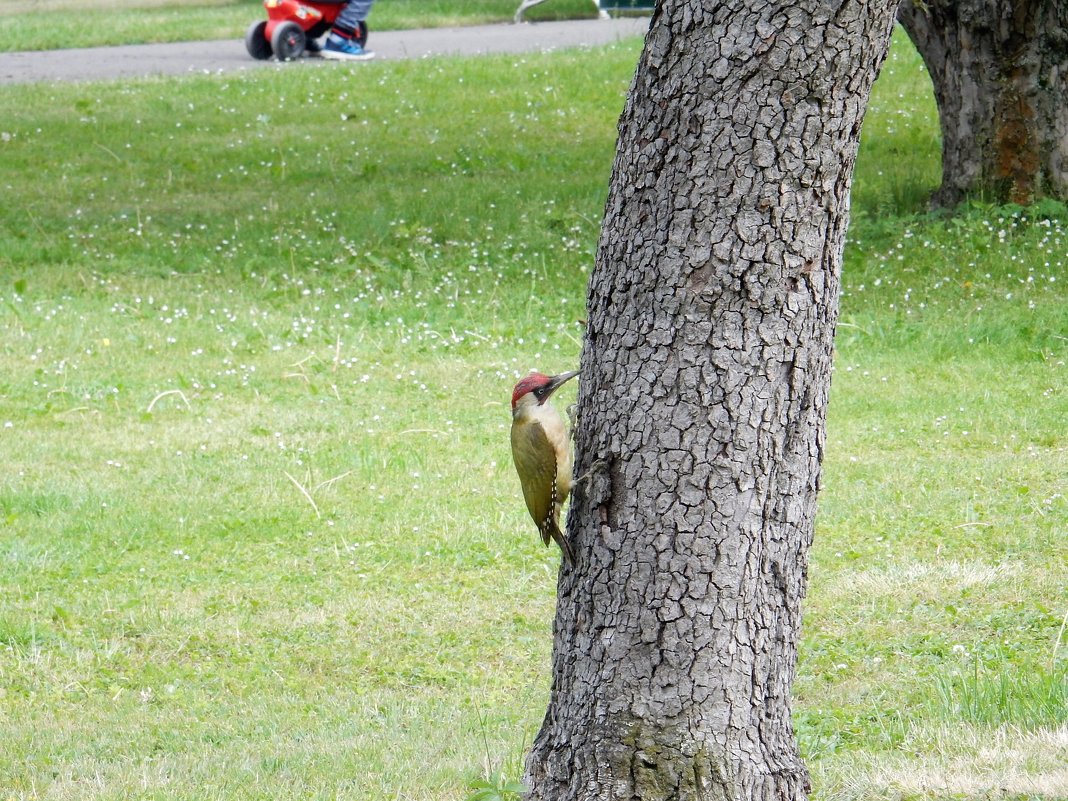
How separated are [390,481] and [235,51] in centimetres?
1672

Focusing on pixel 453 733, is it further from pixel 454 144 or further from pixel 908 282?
pixel 454 144

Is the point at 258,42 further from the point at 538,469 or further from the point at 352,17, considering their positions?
the point at 538,469

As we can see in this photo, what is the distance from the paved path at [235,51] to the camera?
20.8 m

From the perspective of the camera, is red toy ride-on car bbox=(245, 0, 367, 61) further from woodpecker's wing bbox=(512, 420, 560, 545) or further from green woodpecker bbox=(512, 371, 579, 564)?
woodpecker's wing bbox=(512, 420, 560, 545)

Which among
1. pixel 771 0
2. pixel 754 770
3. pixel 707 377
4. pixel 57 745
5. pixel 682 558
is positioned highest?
pixel 771 0

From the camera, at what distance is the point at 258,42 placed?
69.6 ft

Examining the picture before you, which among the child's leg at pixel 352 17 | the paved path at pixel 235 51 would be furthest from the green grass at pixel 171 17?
the child's leg at pixel 352 17

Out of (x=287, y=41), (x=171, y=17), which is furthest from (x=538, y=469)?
(x=171, y=17)

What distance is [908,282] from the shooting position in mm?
11203

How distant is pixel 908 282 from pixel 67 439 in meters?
6.67

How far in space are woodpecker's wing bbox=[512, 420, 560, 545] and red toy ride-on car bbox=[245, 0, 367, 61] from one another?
17227 mm

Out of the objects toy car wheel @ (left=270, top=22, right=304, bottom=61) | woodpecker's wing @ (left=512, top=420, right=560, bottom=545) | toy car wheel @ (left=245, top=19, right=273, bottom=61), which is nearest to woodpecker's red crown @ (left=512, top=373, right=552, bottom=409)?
woodpecker's wing @ (left=512, top=420, right=560, bottom=545)

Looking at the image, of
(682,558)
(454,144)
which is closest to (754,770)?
(682,558)

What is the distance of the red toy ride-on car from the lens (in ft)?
67.0
